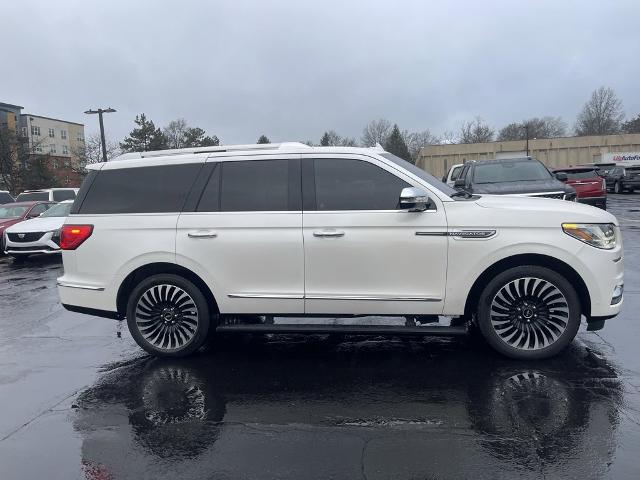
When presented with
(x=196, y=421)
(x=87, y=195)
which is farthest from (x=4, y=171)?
(x=196, y=421)

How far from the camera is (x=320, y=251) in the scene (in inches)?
197

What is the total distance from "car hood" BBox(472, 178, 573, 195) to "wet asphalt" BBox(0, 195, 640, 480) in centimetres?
540

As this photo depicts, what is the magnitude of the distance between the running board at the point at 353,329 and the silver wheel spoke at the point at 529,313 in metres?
0.36

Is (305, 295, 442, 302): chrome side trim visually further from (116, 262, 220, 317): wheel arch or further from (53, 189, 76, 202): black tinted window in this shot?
(53, 189, 76, 202): black tinted window

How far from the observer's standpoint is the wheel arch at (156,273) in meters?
5.35

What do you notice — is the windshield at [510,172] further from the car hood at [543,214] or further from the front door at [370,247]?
the front door at [370,247]

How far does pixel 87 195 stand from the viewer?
5574mm

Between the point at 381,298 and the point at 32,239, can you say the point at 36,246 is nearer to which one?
the point at 32,239

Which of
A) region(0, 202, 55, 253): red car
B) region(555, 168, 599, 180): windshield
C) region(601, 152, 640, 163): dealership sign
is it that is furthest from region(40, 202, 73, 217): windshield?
region(601, 152, 640, 163): dealership sign

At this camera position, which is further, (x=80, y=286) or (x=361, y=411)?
(x=80, y=286)

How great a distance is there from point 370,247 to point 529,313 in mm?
1519

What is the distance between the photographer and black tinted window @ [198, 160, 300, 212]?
17.1 feet

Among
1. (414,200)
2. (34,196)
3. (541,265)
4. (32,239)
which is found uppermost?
(414,200)

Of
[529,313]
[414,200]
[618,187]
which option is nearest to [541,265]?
[529,313]
